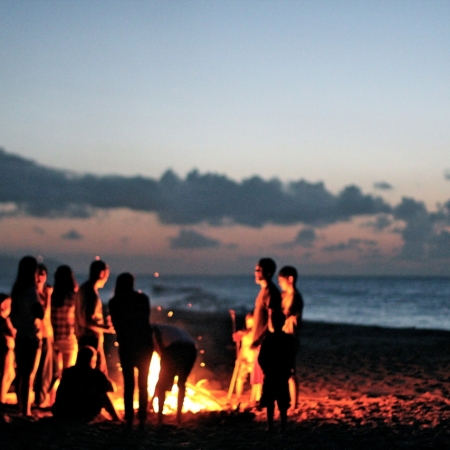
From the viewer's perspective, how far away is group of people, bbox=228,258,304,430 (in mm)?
6301

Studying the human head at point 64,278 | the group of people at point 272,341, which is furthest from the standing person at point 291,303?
the human head at point 64,278

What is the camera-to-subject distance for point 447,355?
524 inches

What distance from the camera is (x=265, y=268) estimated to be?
6.73m

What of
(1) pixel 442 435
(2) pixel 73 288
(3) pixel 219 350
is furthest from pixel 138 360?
(3) pixel 219 350

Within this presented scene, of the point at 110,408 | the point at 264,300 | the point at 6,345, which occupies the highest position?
the point at 264,300

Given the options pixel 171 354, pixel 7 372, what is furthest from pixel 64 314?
pixel 171 354

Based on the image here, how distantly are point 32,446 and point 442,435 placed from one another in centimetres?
364

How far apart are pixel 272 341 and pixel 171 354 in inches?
41.9

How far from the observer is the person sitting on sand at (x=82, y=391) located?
21.4 feet

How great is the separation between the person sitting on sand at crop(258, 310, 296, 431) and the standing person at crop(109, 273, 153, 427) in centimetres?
114

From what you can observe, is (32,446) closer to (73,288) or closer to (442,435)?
(73,288)

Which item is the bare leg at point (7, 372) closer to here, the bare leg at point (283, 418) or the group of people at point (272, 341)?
the group of people at point (272, 341)

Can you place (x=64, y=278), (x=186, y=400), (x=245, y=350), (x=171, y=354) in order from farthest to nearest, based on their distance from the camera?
(x=186, y=400)
(x=245, y=350)
(x=64, y=278)
(x=171, y=354)

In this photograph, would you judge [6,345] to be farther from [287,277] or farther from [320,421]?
[320,421]
